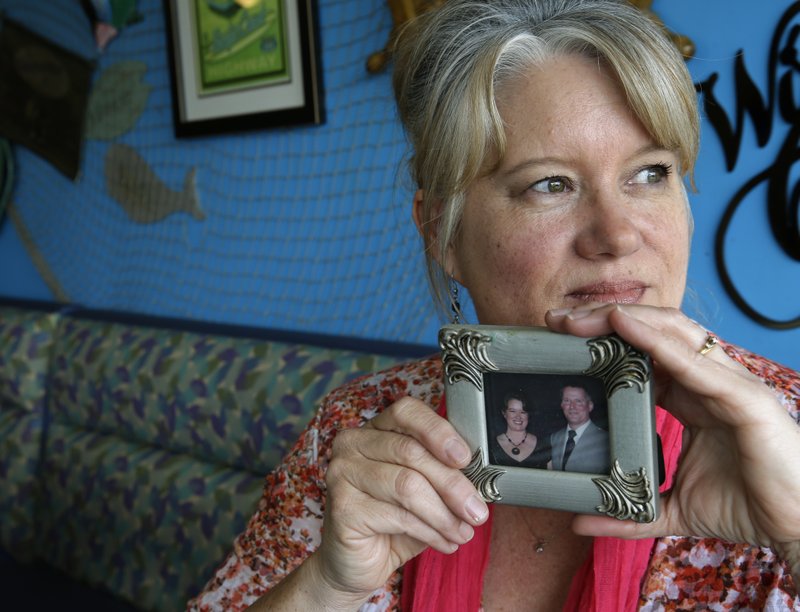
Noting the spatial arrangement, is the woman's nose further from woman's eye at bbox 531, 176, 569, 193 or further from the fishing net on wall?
the fishing net on wall

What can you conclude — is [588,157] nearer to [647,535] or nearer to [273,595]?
[647,535]

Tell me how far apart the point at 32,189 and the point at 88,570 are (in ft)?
5.45

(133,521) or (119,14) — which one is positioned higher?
(119,14)

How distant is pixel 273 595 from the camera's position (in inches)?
38.9

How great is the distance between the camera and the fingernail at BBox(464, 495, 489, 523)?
2.52 ft

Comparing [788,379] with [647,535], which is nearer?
[647,535]

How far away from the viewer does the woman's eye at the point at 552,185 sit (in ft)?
2.96

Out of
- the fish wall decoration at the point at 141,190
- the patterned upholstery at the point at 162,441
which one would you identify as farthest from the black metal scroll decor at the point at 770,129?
the fish wall decoration at the point at 141,190

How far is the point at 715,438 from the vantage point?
2.44 ft

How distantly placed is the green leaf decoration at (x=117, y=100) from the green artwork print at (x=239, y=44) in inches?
14.5

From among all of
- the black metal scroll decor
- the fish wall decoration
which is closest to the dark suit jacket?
the black metal scroll decor

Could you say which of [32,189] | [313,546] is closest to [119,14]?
[32,189]

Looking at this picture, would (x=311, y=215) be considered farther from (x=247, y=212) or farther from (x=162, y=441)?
(x=162, y=441)

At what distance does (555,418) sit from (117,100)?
101 inches
